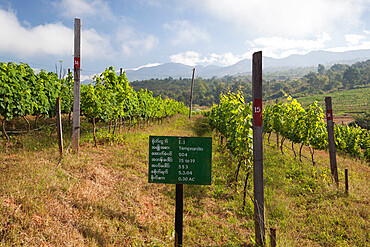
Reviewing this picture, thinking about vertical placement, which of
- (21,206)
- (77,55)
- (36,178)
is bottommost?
(21,206)

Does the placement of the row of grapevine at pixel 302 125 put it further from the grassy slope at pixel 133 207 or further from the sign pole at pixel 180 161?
the sign pole at pixel 180 161

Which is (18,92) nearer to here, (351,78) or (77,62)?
(77,62)

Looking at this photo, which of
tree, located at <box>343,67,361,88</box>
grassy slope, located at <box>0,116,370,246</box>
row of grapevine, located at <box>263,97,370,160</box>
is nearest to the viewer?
grassy slope, located at <box>0,116,370,246</box>

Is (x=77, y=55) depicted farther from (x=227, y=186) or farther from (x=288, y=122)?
(x=288, y=122)

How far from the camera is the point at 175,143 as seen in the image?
139 inches

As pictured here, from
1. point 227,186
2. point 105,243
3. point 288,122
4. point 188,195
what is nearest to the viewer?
point 105,243

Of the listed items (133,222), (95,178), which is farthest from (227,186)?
(95,178)

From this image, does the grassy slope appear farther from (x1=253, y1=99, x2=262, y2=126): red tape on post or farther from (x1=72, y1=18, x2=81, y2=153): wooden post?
(x1=253, y1=99, x2=262, y2=126): red tape on post

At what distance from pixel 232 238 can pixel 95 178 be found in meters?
3.67

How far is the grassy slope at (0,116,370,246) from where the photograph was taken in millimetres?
3406

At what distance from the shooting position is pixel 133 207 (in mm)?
4586

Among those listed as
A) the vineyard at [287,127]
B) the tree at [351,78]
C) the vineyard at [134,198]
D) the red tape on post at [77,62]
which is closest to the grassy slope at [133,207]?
the vineyard at [134,198]

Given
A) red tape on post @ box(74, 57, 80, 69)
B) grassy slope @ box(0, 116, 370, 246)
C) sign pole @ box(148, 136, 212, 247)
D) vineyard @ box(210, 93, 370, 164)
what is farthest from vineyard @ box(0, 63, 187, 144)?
sign pole @ box(148, 136, 212, 247)

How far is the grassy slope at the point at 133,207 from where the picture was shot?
3.41 m
